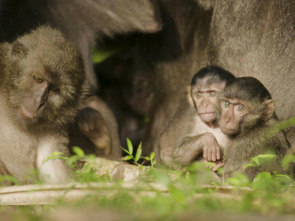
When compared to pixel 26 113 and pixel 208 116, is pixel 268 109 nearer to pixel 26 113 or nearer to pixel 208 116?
pixel 208 116

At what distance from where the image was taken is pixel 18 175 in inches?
162

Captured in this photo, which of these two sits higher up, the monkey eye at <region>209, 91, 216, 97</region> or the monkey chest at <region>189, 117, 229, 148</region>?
the monkey eye at <region>209, 91, 216, 97</region>

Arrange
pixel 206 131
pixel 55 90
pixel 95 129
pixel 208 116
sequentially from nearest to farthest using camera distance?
pixel 55 90 → pixel 208 116 → pixel 206 131 → pixel 95 129

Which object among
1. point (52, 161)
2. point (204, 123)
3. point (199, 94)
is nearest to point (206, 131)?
point (204, 123)

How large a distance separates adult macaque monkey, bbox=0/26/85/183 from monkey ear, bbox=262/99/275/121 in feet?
3.93

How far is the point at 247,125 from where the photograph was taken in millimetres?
4102

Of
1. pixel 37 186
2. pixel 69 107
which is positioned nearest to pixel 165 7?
pixel 69 107

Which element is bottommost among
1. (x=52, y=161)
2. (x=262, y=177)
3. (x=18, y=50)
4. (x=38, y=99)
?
(x=262, y=177)

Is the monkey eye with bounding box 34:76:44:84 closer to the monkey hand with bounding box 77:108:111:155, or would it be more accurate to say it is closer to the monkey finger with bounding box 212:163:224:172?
the monkey hand with bounding box 77:108:111:155

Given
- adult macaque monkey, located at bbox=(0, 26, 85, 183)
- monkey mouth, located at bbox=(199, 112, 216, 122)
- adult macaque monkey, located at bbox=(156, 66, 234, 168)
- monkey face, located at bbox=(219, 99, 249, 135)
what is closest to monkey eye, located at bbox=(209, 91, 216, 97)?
adult macaque monkey, located at bbox=(156, 66, 234, 168)

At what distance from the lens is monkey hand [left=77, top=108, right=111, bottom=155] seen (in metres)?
4.95

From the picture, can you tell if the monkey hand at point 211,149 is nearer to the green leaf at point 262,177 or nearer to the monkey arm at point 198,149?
the monkey arm at point 198,149

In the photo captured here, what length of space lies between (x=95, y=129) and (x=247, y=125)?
4.59 feet

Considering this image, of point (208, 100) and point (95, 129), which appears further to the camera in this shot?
point (95, 129)
